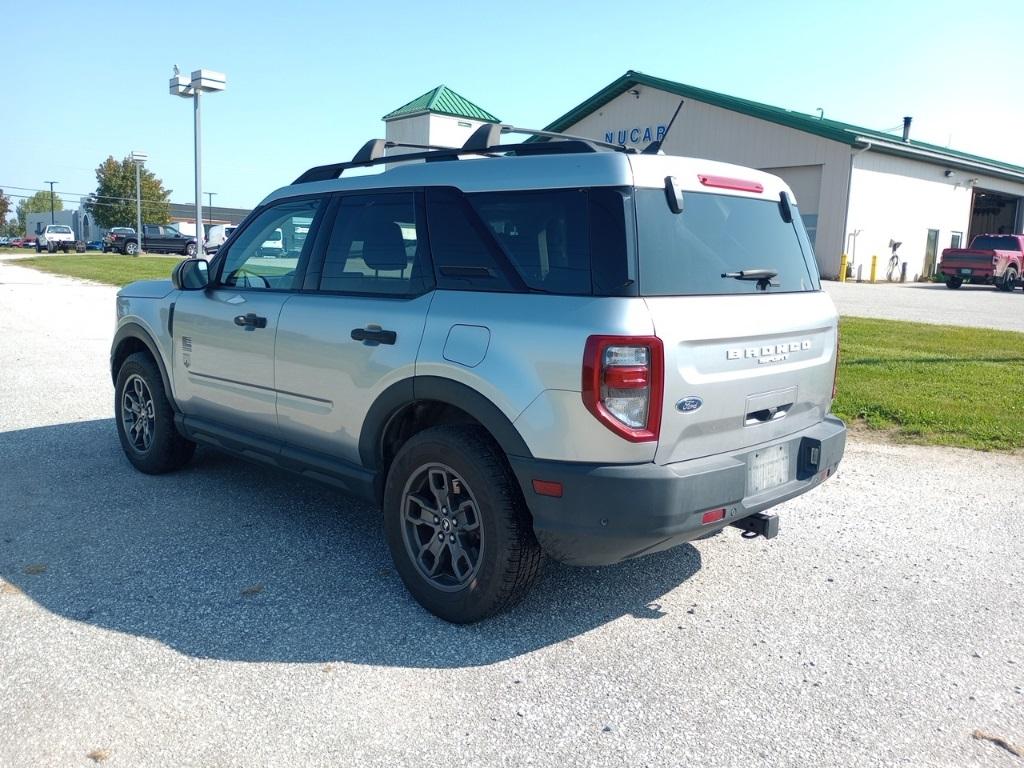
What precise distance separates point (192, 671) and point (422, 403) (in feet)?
4.71

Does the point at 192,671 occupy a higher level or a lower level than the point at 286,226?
lower

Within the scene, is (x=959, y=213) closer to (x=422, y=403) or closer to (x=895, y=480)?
(x=895, y=480)

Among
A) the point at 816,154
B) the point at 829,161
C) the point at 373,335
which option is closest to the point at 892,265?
the point at 829,161

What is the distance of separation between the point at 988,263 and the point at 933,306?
1018 centimetres

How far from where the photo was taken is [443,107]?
34500 millimetres

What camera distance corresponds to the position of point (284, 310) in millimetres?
4555

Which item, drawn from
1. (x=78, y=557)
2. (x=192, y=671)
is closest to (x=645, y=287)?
(x=192, y=671)

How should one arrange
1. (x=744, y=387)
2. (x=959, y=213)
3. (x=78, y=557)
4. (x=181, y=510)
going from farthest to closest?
1. (x=959, y=213)
2. (x=181, y=510)
3. (x=78, y=557)
4. (x=744, y=387)

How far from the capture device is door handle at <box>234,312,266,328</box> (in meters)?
4.68

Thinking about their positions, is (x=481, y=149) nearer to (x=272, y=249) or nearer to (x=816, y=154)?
(x=272, y=249)

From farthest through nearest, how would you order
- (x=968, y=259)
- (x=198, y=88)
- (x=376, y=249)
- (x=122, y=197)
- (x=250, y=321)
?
1. (x=122, y=197)
2. (x=968, y=259)
3. (x=198, y=88)
4. (x=250, y=321)
5. (x=376, y=249)

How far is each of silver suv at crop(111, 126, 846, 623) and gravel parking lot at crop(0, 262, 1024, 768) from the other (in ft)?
1.40

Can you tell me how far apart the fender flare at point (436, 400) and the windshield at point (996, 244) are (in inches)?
1234

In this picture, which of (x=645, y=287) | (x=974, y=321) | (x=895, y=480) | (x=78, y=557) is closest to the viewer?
(x=645, y=287)
